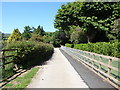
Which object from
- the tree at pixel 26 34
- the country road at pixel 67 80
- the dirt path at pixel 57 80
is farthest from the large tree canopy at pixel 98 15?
the tree at pixel 26 34

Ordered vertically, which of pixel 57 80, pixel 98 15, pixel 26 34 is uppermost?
pixel 98 15

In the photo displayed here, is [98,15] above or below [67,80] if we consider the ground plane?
above

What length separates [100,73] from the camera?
6.57 metres

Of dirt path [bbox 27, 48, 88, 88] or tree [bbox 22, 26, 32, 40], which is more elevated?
tree [bbox 22, 26, 32, 40]

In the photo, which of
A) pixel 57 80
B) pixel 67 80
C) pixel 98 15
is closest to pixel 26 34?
pixel 98 15

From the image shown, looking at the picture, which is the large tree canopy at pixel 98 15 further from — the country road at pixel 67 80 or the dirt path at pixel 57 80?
the dirt path at pixel 57 80

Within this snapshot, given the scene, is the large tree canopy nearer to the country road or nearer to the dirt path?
the country road

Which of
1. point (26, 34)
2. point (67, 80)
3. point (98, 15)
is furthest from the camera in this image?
point (26, 34)

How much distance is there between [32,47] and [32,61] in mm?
1038

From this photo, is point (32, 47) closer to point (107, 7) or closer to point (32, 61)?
point (32, 61)

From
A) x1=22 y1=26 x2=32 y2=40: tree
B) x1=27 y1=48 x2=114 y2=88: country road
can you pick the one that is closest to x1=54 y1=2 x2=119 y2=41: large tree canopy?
x1=27 y1=48 x2=114 y2=88: country road

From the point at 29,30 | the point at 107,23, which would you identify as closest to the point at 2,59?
the point at 107,23

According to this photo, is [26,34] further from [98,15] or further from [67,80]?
[67,80]

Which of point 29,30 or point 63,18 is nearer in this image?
point 63,18
